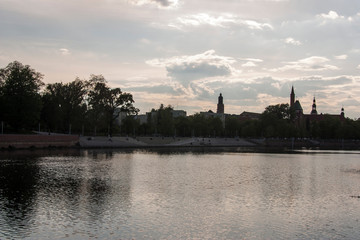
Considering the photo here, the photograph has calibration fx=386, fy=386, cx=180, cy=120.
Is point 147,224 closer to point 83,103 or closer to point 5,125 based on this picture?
point 5,125

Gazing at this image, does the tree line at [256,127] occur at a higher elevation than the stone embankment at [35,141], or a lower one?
higher

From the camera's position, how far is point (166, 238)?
1888 centimetres

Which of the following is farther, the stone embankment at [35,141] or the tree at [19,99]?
the tree at [19,99]

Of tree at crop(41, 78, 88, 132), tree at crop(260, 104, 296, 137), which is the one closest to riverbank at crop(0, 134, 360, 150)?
tree at crop(260, 104, 296, 137)

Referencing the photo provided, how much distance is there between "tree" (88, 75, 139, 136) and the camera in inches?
4530

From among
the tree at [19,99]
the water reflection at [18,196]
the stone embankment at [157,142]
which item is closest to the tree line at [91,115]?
the tree at [19,99]

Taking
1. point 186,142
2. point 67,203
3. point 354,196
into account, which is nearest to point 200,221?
point 67,203

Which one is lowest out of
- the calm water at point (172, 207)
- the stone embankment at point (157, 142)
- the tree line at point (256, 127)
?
the calm water at point (172, 207)

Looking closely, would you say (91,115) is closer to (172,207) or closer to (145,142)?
(145,142)

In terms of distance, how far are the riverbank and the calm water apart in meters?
44.6

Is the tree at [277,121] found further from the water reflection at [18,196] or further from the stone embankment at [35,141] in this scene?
the water reflection at [18,196]

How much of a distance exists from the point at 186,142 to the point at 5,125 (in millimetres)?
66885

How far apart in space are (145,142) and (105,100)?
21204 millimetres

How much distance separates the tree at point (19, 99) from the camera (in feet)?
284
